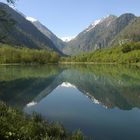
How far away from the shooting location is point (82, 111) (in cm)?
4141

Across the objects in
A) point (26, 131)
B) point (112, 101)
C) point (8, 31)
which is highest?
point (8, 31)

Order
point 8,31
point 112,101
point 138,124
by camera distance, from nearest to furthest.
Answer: point 8,31 < point 138,124 < point 112,101

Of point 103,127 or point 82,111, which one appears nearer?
point 103,127

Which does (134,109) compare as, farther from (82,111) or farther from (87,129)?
(87,129)

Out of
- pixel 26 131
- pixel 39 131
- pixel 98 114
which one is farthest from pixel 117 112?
pixel 26 131

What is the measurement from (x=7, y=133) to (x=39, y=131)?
457 centimetres

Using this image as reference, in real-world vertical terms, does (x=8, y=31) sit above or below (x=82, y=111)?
above

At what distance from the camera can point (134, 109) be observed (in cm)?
4256

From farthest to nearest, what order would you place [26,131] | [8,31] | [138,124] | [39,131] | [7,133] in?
[138,124], [8,31], [39,131], [26,131], [7,133]

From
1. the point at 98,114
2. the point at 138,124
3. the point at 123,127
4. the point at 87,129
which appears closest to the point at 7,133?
the point at 87,129

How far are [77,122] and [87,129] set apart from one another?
378 cm

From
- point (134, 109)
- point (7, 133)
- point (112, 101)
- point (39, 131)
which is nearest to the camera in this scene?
point (7, 133)

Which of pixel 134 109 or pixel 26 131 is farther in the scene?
pixel 134 109

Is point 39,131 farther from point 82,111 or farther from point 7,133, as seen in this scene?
point 82,111
